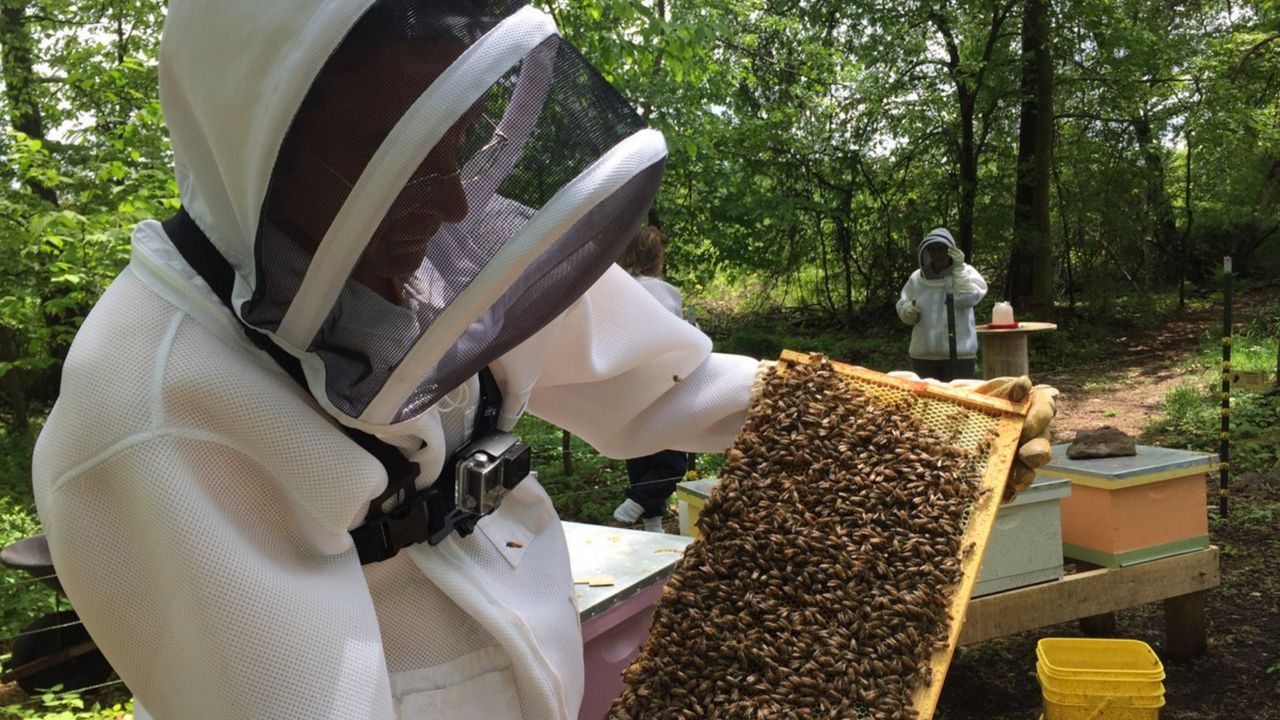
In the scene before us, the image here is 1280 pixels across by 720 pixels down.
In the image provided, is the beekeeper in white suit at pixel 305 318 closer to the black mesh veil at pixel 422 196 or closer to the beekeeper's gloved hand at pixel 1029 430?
the black mesh veil at pixel 422 196

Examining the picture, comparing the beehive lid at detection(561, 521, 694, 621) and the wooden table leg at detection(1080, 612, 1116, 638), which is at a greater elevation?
the beehive lid at detection(561, 521, 694, 621)

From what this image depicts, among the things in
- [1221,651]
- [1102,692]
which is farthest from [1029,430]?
[1221,651]

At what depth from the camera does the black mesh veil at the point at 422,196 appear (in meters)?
1.16

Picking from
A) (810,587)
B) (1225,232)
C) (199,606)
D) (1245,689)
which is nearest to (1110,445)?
(1245,689)

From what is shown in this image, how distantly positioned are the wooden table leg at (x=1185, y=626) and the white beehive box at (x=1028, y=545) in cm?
128

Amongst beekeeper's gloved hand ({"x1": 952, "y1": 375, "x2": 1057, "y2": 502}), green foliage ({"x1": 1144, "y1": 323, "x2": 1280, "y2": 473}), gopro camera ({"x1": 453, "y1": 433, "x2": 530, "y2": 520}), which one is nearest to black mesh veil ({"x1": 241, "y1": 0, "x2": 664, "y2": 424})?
gopro camera ({"x1": 453, "y1": 433, "x2": 530, "y2": 520})

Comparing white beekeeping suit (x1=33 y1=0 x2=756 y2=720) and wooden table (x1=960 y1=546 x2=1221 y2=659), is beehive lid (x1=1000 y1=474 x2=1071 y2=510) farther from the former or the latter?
white beekeeping suit (x1=33 y1=0 x2=756 y2=720)

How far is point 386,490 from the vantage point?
1376 mm

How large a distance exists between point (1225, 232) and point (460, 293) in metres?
21.1

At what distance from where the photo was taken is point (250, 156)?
1.16 m

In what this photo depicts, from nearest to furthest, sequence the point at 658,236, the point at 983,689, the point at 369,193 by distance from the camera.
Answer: the point at 369,193
the point at 983,689
the point at 658,236

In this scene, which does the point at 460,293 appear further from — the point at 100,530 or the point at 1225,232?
the point at 1225,232

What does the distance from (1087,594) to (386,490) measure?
3.78m

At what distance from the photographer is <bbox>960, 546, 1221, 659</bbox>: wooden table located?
12.6 ft
